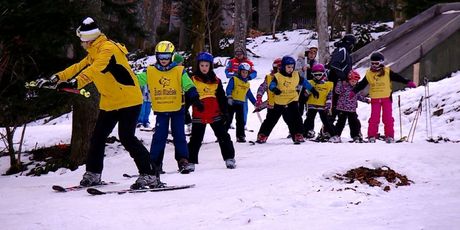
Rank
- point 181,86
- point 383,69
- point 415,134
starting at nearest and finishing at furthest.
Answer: point 181,86 < point 383,69 < point 415,134

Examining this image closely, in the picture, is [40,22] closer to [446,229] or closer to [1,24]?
[1,24]

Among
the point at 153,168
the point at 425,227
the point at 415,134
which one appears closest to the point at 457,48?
the point at 415,134

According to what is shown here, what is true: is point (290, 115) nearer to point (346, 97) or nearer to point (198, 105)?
point (346, 97)

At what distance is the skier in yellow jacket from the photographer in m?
6.66

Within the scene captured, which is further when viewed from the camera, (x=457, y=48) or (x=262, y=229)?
(x=457, y=48)

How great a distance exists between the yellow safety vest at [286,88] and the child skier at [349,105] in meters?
1.05

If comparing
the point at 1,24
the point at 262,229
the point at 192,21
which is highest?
the point at 192,21

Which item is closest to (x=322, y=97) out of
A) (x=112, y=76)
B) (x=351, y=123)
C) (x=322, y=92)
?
(x=322, y=92)

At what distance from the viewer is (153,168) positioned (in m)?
6.96

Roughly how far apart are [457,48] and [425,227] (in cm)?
1438

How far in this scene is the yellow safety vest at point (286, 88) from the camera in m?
10.9

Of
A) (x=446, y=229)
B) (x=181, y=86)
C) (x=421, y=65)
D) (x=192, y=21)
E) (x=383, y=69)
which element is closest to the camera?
(x=446, y=229)

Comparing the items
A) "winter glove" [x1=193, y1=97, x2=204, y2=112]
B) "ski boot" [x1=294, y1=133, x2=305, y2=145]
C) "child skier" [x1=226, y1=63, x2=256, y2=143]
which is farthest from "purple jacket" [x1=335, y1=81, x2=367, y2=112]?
"winter glove" [x1=193, y1=97, x2=204, y2=112]

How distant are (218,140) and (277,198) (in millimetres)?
3078
